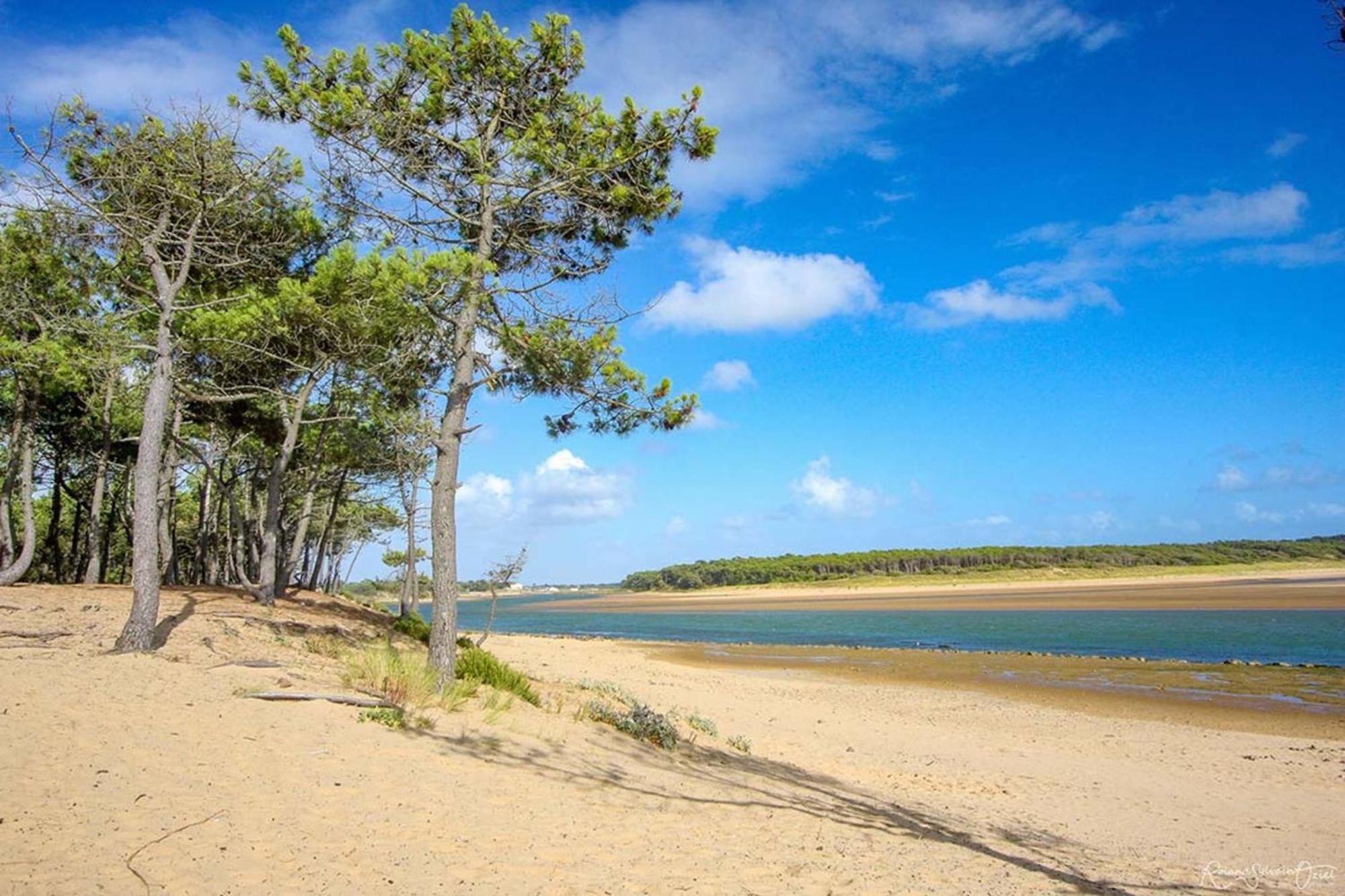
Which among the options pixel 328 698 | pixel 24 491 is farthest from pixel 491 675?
pixel 24 491

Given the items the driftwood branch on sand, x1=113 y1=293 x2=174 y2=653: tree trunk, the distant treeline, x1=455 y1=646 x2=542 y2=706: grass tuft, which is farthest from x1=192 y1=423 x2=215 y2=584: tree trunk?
the distant treeline

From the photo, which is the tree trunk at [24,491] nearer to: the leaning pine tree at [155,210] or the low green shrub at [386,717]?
the leaning pine tree at [155,210]

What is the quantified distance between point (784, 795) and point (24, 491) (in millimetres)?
16361

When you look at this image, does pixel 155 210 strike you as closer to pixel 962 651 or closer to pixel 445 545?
pixel 445 545

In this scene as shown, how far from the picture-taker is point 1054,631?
34.9 meters

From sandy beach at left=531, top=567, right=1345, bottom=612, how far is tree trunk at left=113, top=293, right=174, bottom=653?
49.3 m

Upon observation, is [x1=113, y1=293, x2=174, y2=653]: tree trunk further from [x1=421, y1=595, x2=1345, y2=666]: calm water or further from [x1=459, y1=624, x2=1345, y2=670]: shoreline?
[x1=421, y1=595, x2=1345, y2=666]: calm water

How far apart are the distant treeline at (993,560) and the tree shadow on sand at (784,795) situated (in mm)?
90667

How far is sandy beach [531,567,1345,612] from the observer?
47.3 meters

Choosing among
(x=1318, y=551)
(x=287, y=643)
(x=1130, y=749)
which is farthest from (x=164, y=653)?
(x=1318, y=551)

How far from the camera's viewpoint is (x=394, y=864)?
4605 millimetres

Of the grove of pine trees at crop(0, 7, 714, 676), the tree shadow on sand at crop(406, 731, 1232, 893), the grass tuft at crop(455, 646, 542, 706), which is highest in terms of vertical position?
the grove of pine trees at crop(0, 7, 714, 676)

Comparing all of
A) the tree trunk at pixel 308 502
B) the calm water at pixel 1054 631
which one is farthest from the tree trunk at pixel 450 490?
the calm water at pixel 1054 631

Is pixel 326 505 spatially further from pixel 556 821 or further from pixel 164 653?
pixel 556 821
